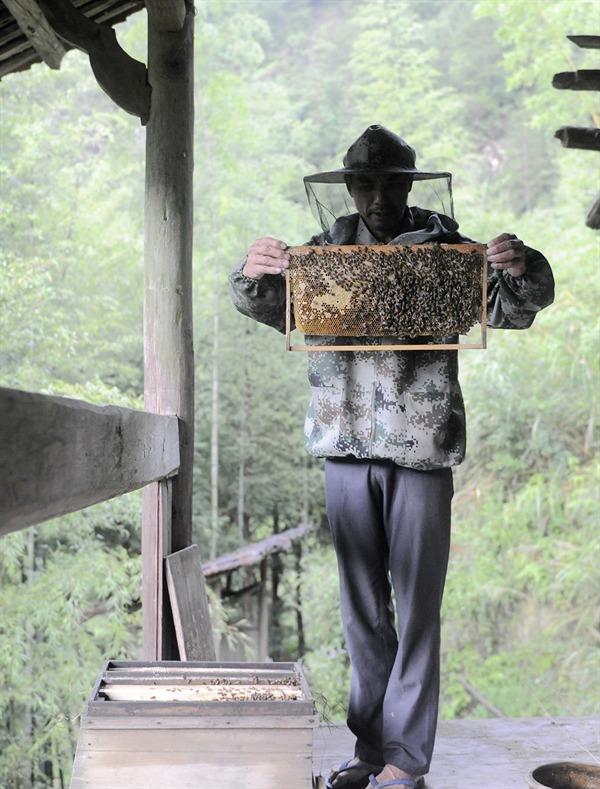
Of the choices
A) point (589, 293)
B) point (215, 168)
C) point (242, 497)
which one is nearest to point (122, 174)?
point (215, 168)

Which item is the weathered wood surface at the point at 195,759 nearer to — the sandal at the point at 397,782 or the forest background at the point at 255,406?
the sandal at the point at 397,782

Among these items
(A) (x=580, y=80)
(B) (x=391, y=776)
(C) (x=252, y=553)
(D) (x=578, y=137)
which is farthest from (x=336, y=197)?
(C) (x=252, y=553)

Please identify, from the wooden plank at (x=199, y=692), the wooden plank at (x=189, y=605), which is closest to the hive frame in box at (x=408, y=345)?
the wooden plank at (x=199, y=692)

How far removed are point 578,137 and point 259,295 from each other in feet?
6.38

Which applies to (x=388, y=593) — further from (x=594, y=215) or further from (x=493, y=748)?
(x=594, y=215)

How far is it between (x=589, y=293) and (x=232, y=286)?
8.08m

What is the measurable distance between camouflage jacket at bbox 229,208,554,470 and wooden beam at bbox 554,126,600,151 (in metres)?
1.54

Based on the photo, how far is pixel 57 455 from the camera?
134 centimetres

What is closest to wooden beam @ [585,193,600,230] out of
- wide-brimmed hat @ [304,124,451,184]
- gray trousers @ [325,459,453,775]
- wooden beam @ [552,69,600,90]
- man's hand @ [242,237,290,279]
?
wooden beam @ [552,69,600,90]

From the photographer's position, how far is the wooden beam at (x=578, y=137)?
3.65 metres

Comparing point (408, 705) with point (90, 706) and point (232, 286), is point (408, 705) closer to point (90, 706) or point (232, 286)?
point (90, 706)

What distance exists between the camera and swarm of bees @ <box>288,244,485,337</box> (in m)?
2.23

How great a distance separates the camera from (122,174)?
13391 millimetres

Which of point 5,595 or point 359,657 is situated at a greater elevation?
point 359,657
